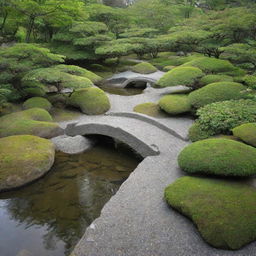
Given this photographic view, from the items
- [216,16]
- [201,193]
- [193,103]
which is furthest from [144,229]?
[216,16]

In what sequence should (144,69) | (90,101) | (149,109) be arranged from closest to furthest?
(149,109)
(90,101)
(144,69)

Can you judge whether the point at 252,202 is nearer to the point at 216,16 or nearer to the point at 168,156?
the point at 168,156

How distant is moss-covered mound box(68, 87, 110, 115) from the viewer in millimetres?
12133

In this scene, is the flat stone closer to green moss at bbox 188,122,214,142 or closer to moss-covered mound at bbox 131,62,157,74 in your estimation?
green moss at bbox 188,122,214,142

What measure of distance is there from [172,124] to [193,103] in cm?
145

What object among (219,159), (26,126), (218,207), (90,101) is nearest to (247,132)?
(219,159)

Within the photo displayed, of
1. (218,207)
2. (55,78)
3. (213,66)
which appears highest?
(213,66)

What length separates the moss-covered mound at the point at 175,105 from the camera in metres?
10.9

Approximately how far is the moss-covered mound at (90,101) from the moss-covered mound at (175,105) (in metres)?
2.66

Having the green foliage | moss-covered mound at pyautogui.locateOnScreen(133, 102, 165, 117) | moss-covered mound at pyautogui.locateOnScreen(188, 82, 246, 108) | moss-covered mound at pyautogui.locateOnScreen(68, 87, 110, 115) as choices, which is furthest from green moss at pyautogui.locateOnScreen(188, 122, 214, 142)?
moss-covered mound at pyautogui.locateOnScreen(68, 87, 110, 115)

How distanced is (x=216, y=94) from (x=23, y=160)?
7489 mm

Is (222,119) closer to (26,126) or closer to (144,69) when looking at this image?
(26,126)

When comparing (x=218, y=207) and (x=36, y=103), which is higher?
(x=218, y=207)

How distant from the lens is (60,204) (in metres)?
6.69
